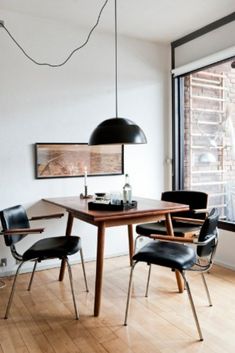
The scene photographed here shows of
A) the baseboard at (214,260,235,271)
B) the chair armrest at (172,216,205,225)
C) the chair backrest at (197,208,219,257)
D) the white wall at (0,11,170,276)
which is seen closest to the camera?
the chair backrest at (197,208,219,257)

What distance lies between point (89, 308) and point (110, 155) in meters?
1.87

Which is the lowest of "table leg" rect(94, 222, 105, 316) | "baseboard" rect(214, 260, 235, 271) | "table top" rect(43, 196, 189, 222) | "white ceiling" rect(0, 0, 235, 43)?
"baseboard" rect(214, 260, 235, 271)

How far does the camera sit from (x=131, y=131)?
286 cm

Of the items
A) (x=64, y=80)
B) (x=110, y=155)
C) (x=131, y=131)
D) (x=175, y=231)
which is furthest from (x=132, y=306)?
(x=64, y=80)

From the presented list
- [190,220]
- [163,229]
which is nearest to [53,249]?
[163,229]

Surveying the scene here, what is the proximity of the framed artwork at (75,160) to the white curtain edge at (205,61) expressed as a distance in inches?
48.8

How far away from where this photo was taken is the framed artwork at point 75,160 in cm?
365

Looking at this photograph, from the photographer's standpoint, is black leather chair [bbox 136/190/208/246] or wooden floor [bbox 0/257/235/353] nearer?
wooden floor [bbox 0/257/235/353]

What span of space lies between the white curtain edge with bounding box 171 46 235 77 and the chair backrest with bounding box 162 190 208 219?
1.49 metres

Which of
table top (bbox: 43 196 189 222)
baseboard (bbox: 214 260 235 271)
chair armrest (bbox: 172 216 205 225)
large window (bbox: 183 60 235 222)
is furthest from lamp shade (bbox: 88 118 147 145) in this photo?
baseboard (bbox: 214 260 235 271)

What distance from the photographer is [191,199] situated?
12.0ft

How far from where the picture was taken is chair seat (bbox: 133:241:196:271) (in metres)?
2.33

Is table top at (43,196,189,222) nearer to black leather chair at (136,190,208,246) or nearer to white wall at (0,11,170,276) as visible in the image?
black leather chair at (136,190,208,246)

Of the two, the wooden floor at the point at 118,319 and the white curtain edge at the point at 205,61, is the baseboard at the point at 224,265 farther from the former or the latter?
the white curtain edge at the point at 205,61
